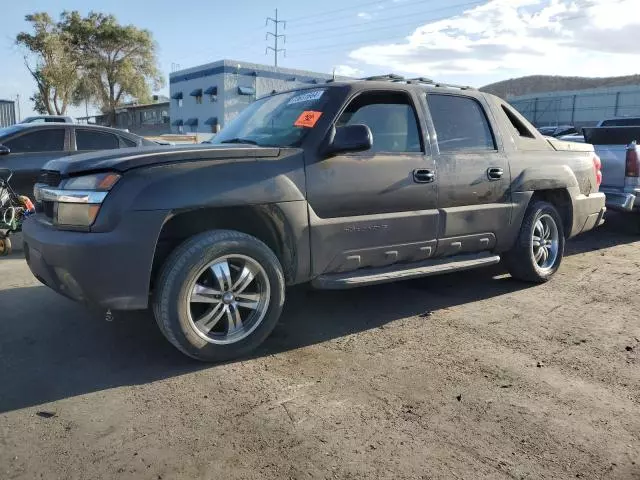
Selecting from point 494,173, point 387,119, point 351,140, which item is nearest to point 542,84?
point 494,173

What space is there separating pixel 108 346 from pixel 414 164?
2680 millimetres

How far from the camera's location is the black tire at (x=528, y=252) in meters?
5.38

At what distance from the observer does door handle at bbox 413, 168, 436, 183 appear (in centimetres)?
439

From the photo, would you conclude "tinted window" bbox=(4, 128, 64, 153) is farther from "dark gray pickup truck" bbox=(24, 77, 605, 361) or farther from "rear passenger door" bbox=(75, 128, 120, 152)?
"dark gray pickup truck" bbox=(24, 77, 605, 361)

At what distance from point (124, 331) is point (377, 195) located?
217 centimetres

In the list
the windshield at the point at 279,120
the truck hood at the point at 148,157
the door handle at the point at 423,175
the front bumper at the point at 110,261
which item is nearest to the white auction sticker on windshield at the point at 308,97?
the windshield at the point at 279,120

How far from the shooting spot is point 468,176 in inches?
188

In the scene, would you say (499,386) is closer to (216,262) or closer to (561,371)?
(561,371)

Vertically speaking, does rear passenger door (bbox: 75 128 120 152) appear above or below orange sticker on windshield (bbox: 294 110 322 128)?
below

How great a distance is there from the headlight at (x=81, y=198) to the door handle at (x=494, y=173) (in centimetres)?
321

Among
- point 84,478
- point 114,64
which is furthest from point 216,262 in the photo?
point 114,64

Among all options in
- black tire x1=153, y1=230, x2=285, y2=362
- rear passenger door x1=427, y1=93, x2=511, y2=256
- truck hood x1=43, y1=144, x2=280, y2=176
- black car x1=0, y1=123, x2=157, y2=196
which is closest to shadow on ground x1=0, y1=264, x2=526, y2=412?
black tire x1=153, y1=230, x2=285, y2=362

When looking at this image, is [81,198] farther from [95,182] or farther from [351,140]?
[351,140]

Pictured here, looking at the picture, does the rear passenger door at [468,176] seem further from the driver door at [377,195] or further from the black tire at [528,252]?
the black tire at [528,252]
